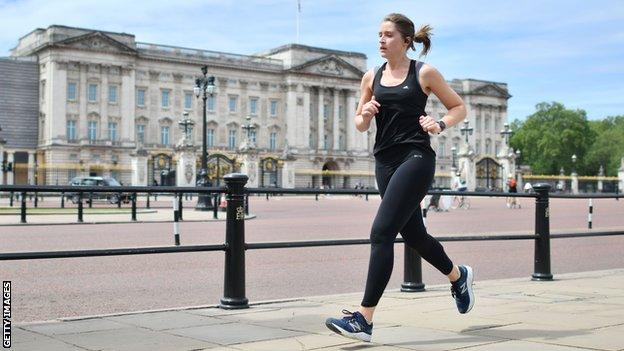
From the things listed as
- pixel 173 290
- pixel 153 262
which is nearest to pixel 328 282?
pixel 173 290

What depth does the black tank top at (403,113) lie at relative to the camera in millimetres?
5379

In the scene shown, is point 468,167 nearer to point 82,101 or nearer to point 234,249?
point 82,101

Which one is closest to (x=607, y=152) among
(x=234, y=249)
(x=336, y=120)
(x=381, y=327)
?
(x=336, y=120)

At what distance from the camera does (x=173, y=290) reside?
9375 millimetres

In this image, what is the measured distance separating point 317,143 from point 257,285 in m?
91.1

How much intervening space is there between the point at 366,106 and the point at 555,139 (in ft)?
402

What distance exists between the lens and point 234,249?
6.86 meters

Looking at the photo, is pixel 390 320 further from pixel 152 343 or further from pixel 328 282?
pixel 328 282

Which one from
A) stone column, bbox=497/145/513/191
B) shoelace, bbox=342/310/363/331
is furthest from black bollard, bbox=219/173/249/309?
stone column, bbox=497/145/513/191

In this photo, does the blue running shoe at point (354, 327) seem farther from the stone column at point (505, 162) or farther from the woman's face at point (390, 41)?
the stone column at point (505, 162)

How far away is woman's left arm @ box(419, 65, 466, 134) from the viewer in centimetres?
525

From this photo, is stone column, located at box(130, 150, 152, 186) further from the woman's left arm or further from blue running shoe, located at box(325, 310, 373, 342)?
blue running shoe, located at box(325, 310, 373, 342)

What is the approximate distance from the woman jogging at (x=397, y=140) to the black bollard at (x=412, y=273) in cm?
232

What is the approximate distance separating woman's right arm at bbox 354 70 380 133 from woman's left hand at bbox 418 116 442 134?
307mm
